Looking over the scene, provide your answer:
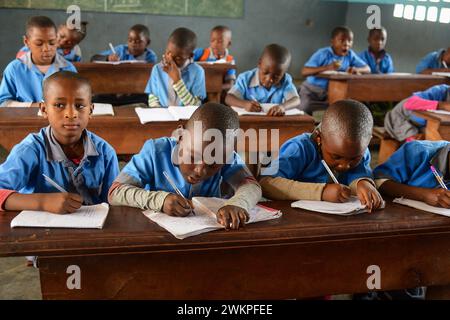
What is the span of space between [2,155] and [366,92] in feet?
10.3

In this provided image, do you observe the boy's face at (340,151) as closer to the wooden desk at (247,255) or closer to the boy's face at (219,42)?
the wooden desk at (247,255)

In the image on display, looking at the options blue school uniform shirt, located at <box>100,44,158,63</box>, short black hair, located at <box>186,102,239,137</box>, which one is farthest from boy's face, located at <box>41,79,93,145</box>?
blue school uniform shirt, located at <box>100,44,158,63</box>

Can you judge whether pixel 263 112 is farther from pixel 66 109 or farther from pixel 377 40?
pixel 377 40

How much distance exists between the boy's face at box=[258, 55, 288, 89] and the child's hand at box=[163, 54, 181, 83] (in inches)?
21.3

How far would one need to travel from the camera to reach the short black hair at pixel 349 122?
5.15 feet

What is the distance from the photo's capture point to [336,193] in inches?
58.8

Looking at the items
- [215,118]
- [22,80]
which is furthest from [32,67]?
[215,118]

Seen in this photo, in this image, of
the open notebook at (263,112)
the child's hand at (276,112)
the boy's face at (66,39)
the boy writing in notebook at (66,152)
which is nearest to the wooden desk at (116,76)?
the boy's face at (66,39)

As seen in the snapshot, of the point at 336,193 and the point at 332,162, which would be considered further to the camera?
the point at 332,162

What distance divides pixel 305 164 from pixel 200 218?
1.96 ft

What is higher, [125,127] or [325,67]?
[325,67]

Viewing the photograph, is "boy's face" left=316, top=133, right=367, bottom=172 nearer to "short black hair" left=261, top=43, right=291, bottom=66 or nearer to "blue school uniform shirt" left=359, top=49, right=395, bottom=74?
"short black hair" left=261, top=43, right=291, bottom=66

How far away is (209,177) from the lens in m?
1.55

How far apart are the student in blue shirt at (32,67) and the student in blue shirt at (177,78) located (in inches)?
25.1
